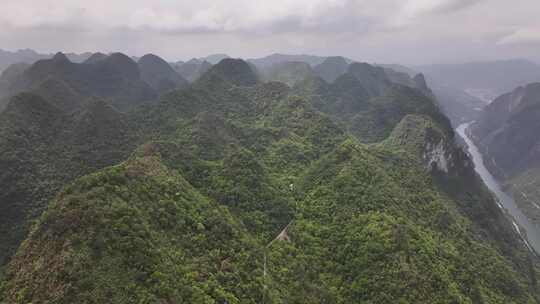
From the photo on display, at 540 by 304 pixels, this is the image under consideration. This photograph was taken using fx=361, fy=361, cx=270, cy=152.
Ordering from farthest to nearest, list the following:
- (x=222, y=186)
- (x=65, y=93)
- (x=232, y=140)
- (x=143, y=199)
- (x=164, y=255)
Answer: (x=65, y=93)
(x=232, y=140)
(x=222, y=186)
(x=143, y=199)
(x=164, y=255)

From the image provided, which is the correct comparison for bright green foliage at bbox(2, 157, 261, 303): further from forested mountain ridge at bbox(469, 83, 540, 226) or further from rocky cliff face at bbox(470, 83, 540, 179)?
rocky cliff face at bbox(470, 83, 540, 179)

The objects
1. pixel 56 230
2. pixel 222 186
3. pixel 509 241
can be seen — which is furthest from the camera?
pixel 509 241

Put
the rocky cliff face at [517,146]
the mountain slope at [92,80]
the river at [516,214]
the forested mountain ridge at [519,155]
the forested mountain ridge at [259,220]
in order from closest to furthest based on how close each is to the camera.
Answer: the forested mountain ridge at [259,220] < the river at [516,214] < the mountain slope at [92,80] < the forested mountain ridge at [519,155] < the rocky cliff face at [517,146]

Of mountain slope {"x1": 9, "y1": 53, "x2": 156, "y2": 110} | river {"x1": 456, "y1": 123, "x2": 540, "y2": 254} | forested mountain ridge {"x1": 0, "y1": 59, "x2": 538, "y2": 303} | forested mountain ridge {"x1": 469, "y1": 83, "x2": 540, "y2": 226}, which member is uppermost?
mountain slope {"x1": 9, "y1": 53, "x2": 156, "y2": 110}

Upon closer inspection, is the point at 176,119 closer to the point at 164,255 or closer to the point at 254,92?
the point at 254,92

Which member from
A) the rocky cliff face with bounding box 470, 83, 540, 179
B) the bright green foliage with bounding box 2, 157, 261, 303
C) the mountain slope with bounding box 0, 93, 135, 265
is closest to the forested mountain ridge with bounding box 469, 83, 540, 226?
the rocky cliff face with bounding box 470, 83, 540, 179

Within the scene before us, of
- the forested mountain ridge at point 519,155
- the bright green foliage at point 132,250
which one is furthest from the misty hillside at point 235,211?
the forested mountain ridge at point 519,155

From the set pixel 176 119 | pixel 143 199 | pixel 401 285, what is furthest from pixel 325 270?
pixel 176 119

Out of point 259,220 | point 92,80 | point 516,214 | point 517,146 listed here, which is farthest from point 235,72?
point 517,146

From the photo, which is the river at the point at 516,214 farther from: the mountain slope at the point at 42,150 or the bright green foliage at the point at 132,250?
the mountain slope at the point at 42,150
